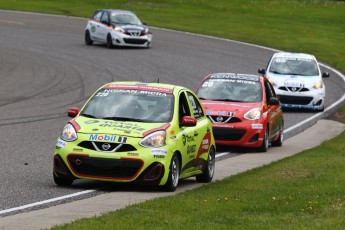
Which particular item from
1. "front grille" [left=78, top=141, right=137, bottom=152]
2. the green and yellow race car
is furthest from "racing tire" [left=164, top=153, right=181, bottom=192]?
"front grille" [left=78, top=141, right=137, bottom=152]

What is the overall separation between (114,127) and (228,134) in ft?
23.8

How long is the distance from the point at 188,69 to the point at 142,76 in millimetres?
3522

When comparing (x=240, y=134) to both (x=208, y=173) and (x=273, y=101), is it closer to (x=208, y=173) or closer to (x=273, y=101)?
(x=273, y=101)

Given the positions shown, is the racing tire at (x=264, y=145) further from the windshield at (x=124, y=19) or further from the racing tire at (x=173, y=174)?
the windshield at (x=124, y=19)

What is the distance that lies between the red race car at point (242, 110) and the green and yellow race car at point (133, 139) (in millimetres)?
5595

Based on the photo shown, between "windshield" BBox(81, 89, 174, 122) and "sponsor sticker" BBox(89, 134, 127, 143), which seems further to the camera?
"windshield" BBox(81, 89, 174, 122)

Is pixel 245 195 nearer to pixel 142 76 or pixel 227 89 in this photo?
pixel 227 89

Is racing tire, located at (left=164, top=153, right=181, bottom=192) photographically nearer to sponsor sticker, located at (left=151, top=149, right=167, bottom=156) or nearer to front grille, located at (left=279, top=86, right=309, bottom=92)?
sponsor sticker, located at (left=151, top=149, right=167, bottom=156)

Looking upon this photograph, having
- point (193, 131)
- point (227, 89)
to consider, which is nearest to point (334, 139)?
point (227, 89)

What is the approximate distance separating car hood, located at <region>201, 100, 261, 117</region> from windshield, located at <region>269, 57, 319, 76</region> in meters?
10.7

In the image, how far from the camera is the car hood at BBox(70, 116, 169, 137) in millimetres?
14891

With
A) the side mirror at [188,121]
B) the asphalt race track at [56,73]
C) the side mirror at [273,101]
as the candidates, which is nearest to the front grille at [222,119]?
the side mirror at [273,101]

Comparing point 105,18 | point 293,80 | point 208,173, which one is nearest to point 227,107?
point 208,173

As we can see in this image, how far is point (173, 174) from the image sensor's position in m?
15.2
